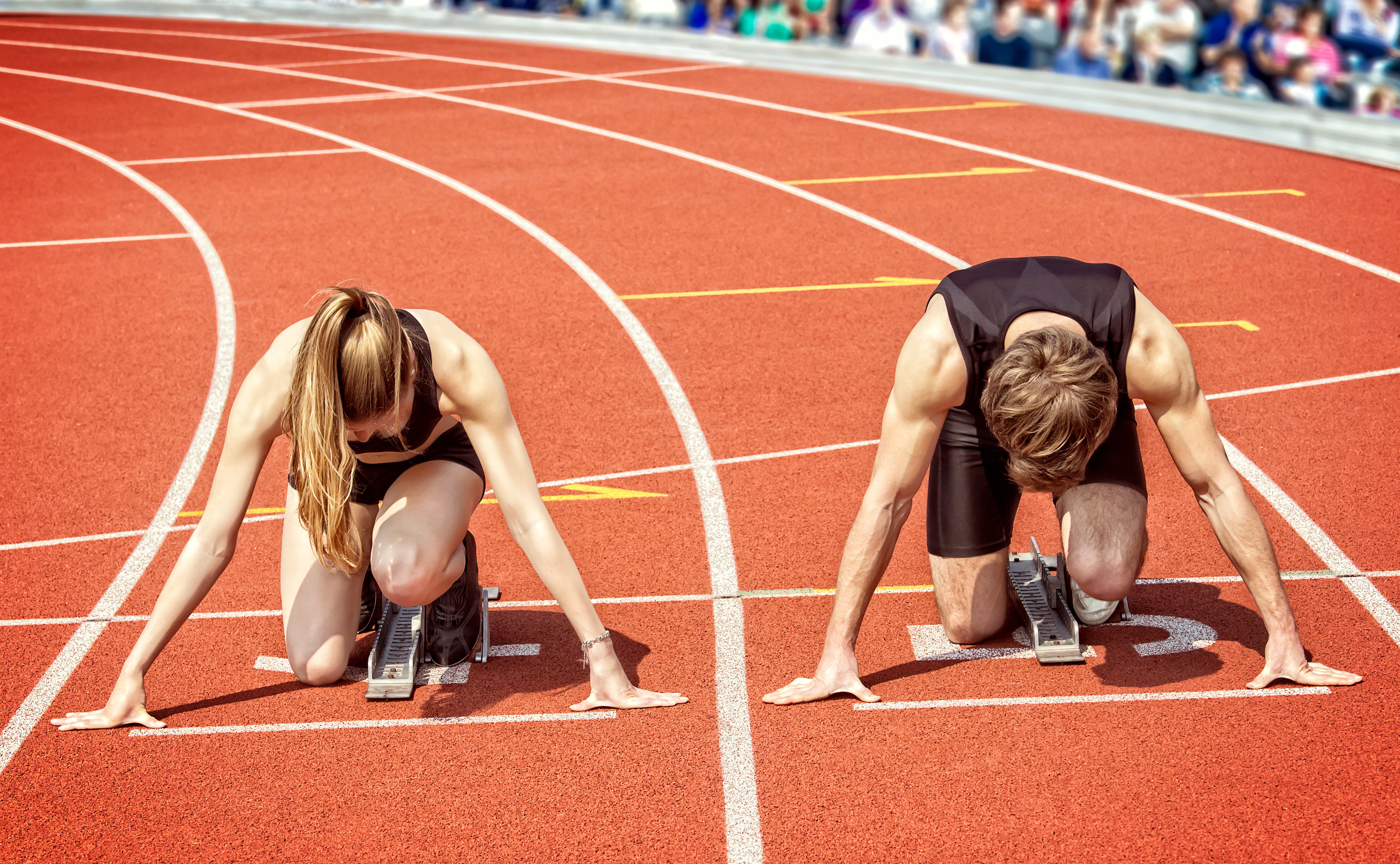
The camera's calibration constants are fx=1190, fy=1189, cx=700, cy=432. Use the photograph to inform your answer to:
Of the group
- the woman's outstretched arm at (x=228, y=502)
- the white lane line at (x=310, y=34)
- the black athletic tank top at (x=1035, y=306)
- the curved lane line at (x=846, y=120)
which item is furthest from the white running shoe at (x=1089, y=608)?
the white lane line at (x=310, y=34)

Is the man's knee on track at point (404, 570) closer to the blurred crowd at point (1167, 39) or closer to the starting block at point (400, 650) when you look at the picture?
the starting block at point (400, 650)

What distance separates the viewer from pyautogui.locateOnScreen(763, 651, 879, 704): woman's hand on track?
12.3ft

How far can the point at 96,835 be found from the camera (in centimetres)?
338

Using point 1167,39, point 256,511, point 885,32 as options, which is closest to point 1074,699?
point 256,511

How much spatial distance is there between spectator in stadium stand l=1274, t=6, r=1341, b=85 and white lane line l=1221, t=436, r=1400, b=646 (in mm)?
7447

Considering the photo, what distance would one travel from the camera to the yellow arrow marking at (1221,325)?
21.8ft

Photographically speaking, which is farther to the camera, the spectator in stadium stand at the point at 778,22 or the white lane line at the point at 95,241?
the spectator in stadium stand at the point at 778,22

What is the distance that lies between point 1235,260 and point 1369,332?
1323 millimetres

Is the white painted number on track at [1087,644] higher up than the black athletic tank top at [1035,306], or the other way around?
the black athletic tank top at [1035,306]

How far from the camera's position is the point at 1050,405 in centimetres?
310

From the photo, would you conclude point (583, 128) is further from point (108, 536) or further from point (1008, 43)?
point (108, 536)

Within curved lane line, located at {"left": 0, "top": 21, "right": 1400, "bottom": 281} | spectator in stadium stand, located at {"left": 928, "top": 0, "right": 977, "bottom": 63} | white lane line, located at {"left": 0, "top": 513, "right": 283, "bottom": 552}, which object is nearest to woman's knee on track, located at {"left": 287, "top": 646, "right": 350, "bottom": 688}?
white lane line, located at {"left": 0, "top": 513, "right": 283, "bottom": 552}

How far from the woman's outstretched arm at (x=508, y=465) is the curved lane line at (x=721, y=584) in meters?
0.50

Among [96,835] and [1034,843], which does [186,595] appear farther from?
[1034,843]
